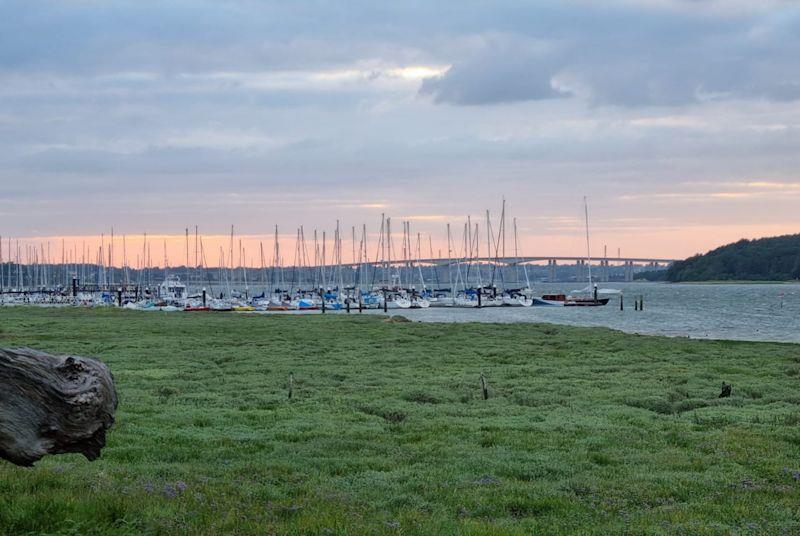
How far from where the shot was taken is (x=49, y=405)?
1045 cm

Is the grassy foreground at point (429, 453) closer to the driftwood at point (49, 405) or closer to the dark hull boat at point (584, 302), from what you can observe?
the driftwood at point (49, 405)

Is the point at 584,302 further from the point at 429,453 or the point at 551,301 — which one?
the point at 429,453

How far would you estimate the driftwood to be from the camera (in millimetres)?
10172

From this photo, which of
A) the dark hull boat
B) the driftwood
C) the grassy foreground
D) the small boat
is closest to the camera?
the driftwood

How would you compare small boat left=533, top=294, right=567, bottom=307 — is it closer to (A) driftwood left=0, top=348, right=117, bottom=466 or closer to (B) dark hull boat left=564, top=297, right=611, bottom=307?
(B) dark hull boat left=564, top=297, right=611, bottom=307

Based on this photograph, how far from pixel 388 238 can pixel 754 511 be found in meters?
152

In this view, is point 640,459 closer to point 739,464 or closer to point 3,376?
point 739,464

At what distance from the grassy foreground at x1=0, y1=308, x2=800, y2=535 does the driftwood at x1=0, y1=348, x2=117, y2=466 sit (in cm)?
161

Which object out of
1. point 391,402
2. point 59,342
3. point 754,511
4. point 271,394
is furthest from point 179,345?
point 754,511

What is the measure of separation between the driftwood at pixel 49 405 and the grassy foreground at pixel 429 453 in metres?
1.61

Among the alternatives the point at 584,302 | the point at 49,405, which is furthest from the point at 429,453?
the point at 584,302

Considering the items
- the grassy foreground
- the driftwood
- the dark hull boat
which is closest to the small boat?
the dark hull boat

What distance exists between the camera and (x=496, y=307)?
148125 millimetres

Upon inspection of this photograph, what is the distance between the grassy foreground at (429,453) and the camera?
13.1m
